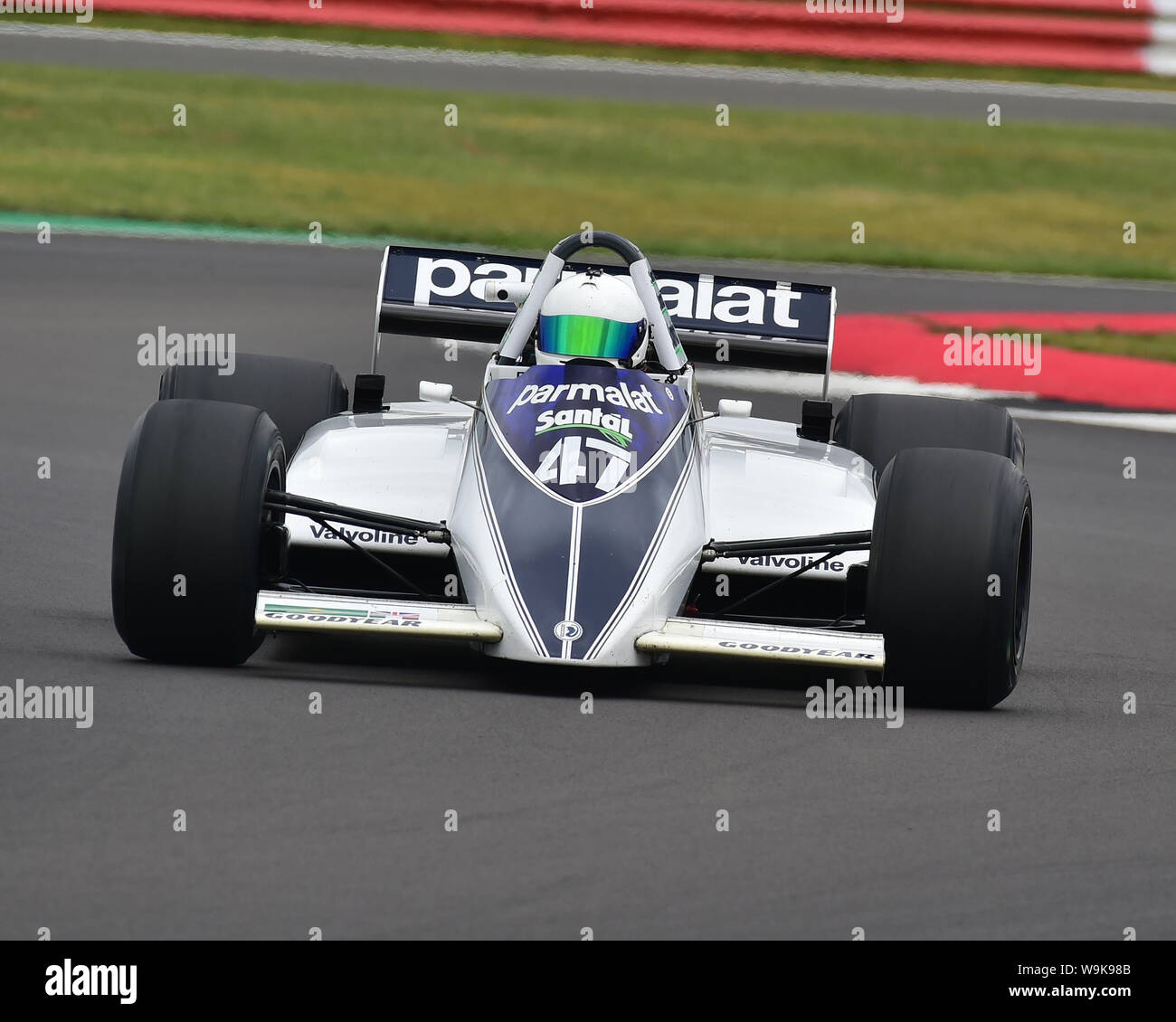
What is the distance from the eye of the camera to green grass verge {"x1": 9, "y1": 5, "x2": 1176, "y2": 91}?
27.5m

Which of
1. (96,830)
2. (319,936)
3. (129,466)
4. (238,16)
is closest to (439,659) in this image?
(129,466)

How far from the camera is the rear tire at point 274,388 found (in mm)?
9758

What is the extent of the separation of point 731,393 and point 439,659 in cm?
737

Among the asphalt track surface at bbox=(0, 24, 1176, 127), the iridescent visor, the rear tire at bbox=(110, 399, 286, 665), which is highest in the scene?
the asphalt track surface at bbox=(0, 24, 1176, 127)

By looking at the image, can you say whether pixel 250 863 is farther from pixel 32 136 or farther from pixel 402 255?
pixel 32 136

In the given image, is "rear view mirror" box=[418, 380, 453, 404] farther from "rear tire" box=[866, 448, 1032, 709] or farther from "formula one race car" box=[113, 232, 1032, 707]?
"rear tire" box=[866, 448, 1032, 709]

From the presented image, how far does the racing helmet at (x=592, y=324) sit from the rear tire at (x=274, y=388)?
145cm

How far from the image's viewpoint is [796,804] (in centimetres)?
654

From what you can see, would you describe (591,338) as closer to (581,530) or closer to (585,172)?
(581,530)

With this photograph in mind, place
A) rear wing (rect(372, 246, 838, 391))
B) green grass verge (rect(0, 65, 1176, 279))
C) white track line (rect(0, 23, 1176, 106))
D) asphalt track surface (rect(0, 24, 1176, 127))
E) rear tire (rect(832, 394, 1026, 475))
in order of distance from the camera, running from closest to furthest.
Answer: rear tire (rect(832, 394, 1026, 475)) < rear wing (rect(372, 246, 838, 391)) < green grass verge (rect(0, 65, 1176, 279)) < asphalt track surface (rect(0, 24, 1176, 127)) < white track line (rect(0, 23, 1176, 106))

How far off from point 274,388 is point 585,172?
14788mm

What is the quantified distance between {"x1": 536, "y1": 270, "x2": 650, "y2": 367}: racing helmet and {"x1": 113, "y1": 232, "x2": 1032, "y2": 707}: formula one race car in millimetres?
10

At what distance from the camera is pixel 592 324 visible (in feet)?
28.4

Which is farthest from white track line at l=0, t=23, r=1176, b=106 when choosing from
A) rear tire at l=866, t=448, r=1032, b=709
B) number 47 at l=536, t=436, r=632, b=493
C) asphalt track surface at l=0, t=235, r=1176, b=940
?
rear tire at l=866, t=448, r=1032, b=709
